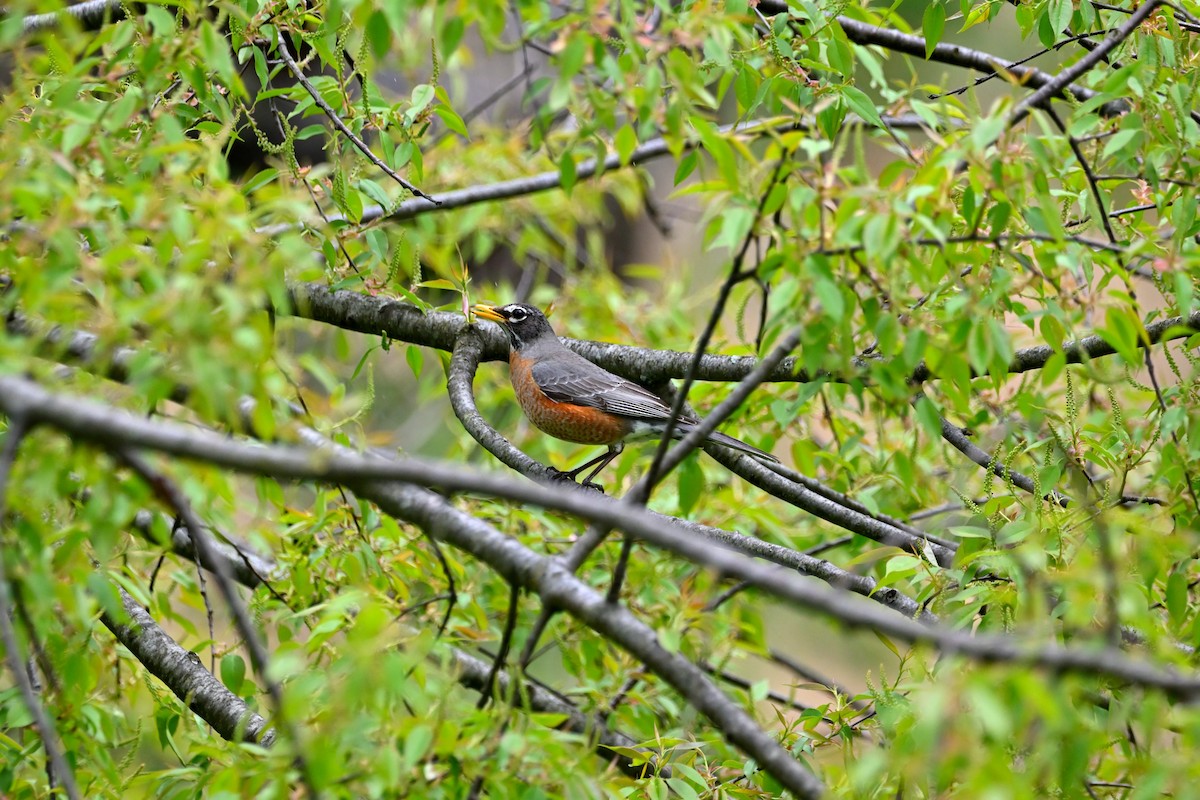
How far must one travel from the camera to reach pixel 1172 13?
9.93 ft

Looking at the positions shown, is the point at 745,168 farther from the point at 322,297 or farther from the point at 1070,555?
the point at 322,297

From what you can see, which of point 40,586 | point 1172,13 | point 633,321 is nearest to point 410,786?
point 40,586

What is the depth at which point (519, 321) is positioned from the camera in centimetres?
560

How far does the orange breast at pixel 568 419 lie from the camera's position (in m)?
5.35

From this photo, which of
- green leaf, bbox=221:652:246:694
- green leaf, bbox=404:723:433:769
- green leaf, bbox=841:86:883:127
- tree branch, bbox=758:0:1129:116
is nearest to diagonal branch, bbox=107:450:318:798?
green leaf, bbox=404:723:433:769

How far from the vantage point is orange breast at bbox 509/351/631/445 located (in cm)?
535

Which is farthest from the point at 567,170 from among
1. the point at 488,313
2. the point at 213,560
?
the point at 488,313

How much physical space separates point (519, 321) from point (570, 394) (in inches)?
21.2

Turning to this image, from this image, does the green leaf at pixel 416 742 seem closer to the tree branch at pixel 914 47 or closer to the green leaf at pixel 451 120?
the green leaf at pixel 451 120

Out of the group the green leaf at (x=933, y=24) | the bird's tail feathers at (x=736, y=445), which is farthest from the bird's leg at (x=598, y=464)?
the green leaf at (x=933, y=24)

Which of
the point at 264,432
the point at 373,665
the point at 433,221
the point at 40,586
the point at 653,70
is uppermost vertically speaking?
the point at 653,70

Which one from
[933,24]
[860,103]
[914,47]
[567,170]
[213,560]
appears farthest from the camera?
[914,47]

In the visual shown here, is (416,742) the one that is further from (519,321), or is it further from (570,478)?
(519,321)

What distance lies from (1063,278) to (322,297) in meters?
2.80
